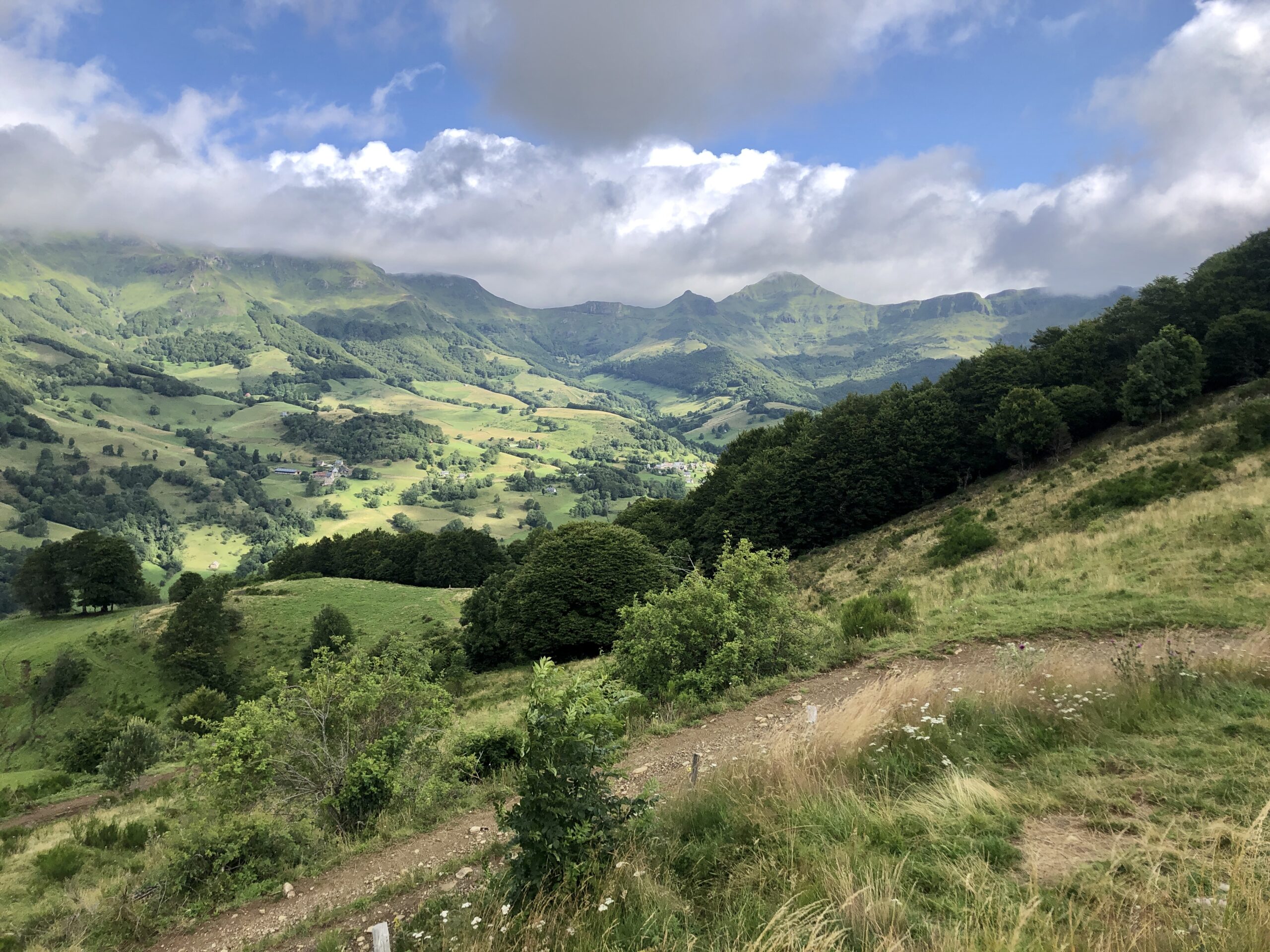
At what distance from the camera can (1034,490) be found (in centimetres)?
3547

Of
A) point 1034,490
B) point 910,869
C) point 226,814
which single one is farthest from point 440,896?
point 1034,490

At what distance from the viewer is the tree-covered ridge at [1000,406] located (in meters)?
39.1

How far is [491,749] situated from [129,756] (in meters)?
26.3

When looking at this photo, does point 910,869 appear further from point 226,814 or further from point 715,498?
point 715,498

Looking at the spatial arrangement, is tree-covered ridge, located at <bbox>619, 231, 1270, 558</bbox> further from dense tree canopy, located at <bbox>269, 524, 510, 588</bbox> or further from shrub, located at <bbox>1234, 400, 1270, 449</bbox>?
dense tree canopy, located at <bbox>269, 524, 510, 588</bbox>

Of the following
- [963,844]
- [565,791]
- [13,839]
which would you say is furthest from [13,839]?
[963,844]

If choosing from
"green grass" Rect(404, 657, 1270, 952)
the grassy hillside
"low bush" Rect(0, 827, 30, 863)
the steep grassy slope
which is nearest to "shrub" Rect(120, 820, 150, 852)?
"low bush" Rect(0, 827, 30, 863)

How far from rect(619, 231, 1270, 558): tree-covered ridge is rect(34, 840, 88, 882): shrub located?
44031 mm

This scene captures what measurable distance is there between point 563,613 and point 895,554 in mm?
22721

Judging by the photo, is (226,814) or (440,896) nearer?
(440,896)

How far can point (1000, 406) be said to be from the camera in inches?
1692

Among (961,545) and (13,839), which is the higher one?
(961,545)

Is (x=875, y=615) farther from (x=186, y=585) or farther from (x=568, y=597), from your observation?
(x=186, y=585)

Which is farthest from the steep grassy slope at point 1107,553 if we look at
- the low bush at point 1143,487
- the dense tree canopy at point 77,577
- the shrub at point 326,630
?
the dense tree canopy at point 77,577
